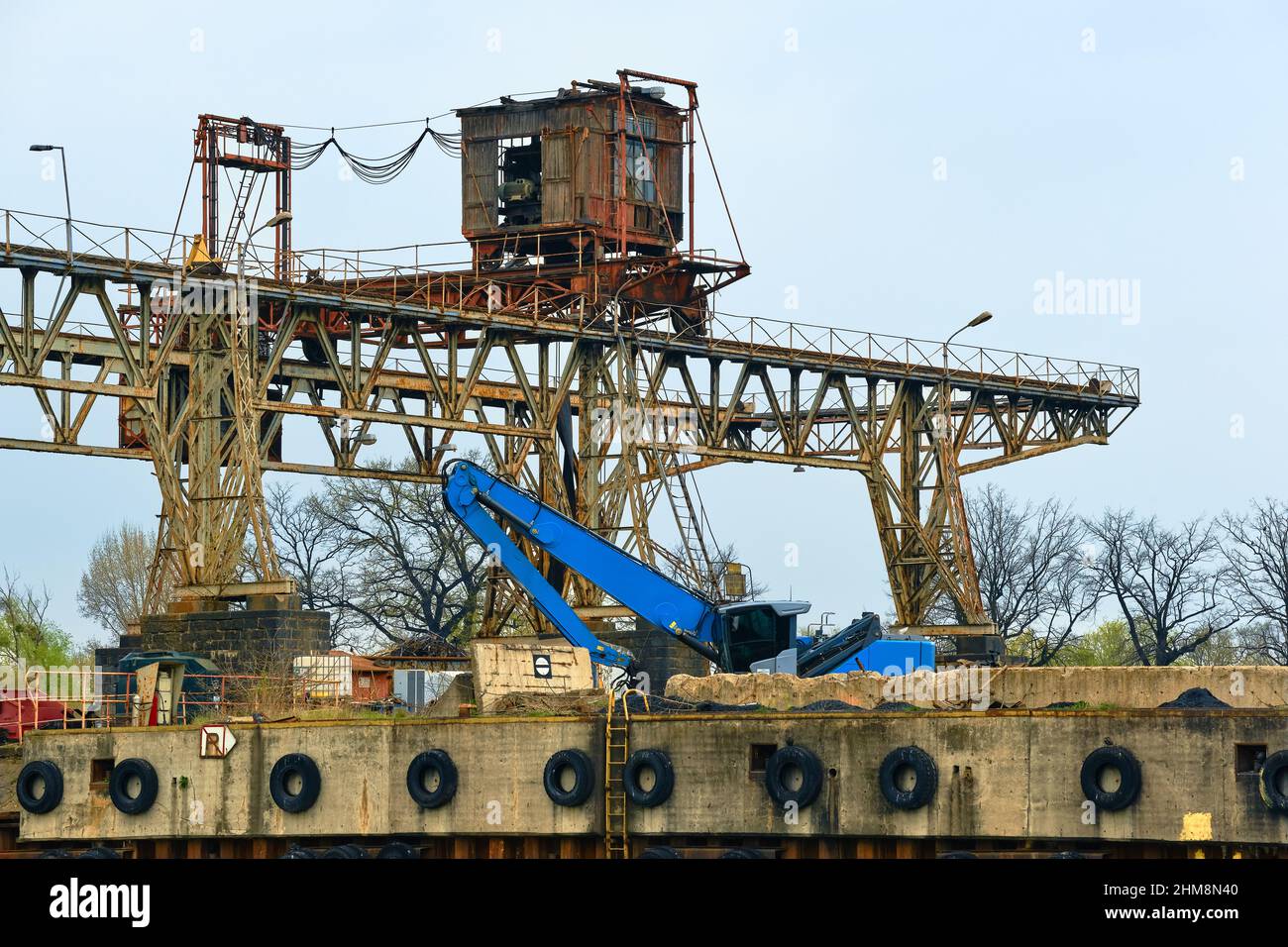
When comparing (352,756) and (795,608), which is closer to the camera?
(352,756)

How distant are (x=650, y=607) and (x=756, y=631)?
3571 mm

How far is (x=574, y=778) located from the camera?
110 feet

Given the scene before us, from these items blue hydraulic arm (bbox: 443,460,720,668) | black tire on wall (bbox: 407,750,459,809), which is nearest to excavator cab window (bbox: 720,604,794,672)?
blue hydraulic arm (bbox: 443,460,720,668)

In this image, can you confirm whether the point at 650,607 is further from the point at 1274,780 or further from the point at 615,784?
the point at 1274,780

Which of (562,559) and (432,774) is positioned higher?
Result: (562,559)

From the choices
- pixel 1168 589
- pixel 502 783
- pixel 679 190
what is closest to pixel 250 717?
pixel 502 783

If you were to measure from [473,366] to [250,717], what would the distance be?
15284mm

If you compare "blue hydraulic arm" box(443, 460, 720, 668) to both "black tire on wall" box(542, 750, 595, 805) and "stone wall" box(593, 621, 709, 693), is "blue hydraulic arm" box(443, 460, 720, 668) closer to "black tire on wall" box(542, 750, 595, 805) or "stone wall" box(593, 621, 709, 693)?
"stone wall" box(593, 621, 709, 693)

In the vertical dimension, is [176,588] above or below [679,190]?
below

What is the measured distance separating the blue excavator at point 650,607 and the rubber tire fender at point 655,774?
7.37m

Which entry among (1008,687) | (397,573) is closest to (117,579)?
(397,573)

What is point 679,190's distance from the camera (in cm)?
5931
